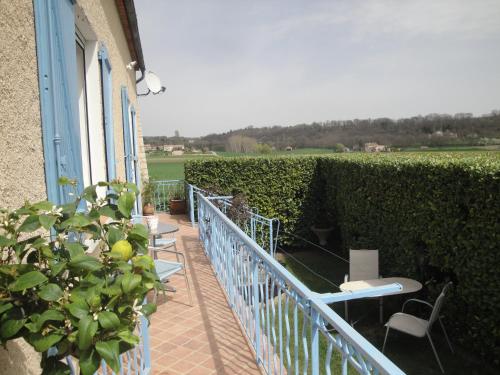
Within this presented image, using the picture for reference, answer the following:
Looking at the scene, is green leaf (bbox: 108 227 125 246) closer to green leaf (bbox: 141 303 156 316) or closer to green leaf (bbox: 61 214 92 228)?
green leaf (bbox: 61 214 92 228)

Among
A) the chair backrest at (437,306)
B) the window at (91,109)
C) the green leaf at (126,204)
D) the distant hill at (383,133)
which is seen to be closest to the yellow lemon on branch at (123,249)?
the green leaf at (126,204)

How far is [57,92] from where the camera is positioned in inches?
83.3

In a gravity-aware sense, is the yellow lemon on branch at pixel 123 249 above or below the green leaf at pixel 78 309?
above

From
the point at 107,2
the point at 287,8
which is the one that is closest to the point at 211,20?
the point at 287,8

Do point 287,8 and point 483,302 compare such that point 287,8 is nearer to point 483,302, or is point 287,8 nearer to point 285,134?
point 285,134

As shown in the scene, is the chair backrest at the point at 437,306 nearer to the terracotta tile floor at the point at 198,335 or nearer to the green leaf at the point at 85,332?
the terracotta tile floor at the point at 198,335

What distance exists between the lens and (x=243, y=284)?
391 centimetres

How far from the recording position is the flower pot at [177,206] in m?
11.3

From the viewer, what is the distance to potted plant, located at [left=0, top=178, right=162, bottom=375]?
110 centimetres

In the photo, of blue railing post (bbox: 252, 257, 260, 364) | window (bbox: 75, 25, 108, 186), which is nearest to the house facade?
window (bbox: 75, 25, 108, 186)

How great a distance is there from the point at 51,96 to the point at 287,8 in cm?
1079

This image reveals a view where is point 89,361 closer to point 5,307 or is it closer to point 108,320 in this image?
point 108,320

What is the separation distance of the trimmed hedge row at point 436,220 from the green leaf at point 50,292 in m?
4.39

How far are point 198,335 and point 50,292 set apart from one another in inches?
103
